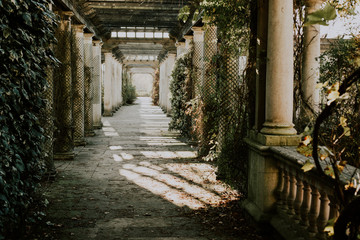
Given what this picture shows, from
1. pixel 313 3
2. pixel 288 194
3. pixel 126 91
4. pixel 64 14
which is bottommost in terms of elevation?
pixel 288 194

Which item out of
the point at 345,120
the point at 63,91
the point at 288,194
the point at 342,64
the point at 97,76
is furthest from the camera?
the point at 97,76

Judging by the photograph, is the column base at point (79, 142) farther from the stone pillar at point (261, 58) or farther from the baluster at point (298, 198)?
the baluster at point (298, 198)

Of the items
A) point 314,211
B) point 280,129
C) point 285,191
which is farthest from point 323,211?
point 280,129

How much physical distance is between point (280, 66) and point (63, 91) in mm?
5775

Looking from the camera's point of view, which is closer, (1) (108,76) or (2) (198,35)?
(2) (198,35)

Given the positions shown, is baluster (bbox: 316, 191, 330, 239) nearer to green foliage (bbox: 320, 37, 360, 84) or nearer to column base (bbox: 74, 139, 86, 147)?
green foliage (bbox: 320, 37, 360, 84)

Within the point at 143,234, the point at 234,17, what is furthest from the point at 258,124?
the point at 143,234

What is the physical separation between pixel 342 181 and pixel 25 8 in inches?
130

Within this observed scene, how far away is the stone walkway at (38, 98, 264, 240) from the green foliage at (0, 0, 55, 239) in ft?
2.36

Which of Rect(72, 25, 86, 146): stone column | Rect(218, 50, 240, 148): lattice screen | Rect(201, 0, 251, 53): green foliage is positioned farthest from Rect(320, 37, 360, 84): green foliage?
Rect(72, 25, 86, 146): stone column

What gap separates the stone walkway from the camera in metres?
4.42

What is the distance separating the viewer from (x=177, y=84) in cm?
1289

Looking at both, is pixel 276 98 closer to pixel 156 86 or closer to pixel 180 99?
pixel 180 99

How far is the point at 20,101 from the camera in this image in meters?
3.73
